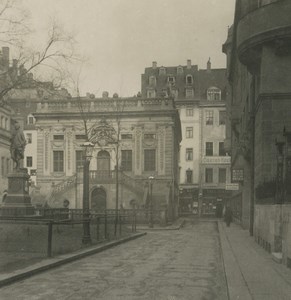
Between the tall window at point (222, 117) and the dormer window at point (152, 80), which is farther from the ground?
the dormer window at point (152, 80)

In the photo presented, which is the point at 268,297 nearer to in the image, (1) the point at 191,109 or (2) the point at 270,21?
(2) the point at 270,21

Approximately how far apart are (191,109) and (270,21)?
53.2m

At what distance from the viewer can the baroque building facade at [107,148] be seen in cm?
4862

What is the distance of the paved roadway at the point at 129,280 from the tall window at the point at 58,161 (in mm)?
37314

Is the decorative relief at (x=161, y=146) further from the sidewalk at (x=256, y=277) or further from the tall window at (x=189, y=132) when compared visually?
the sidewalk at (x=256, y=277)

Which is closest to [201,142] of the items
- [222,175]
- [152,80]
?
[222,175]

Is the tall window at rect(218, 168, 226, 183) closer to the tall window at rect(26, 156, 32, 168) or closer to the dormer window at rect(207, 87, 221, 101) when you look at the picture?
the dormer window at rect(207, 87, 221, 101)

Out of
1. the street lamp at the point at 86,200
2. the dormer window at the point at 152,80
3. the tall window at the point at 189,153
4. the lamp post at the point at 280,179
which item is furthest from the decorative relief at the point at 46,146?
the lamp post at the point at 280,179

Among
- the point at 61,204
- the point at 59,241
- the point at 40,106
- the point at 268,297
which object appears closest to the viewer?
the point at 268,297

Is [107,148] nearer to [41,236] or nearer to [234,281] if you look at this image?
[41,236]

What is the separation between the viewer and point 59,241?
60.1 ft

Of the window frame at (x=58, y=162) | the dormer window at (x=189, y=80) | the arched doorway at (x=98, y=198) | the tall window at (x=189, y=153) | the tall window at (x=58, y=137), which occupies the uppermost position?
the dormer window at (x=189, y=80)

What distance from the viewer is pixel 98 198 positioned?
160 feet

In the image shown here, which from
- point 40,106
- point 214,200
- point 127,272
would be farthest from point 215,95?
point 127,272
